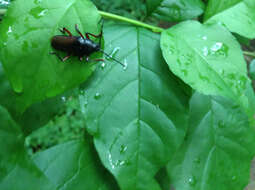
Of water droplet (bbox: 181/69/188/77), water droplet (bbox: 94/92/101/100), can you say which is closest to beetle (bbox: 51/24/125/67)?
water droplet (bbox: 94/92/101/100)

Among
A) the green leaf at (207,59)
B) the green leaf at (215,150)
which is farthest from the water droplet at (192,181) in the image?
the green leaf at (207,59)

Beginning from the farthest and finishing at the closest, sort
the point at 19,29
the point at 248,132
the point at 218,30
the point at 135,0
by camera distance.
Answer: the point at 135,0 < the point at 248,132 < the point at 218,30 < the point at 19,29

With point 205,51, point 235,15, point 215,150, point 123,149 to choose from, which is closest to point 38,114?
point 123,149

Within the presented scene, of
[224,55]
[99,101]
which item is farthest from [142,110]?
[224,55]

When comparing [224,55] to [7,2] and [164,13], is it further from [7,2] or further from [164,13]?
[7,2]

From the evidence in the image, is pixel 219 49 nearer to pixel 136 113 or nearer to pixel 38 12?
pixel 136 113

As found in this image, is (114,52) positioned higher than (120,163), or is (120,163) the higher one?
(114,52)
